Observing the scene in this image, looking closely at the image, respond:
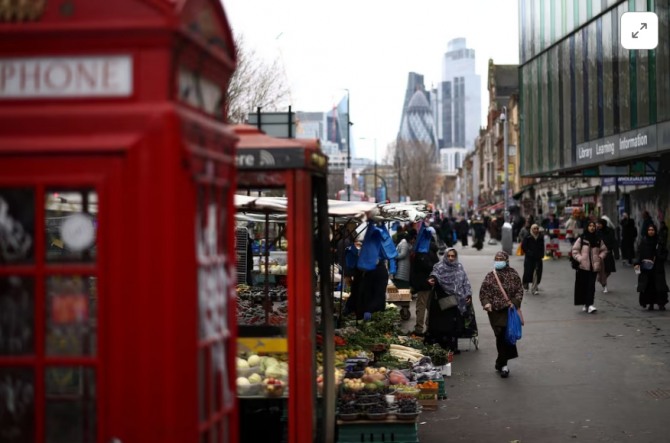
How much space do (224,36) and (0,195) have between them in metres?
1.28

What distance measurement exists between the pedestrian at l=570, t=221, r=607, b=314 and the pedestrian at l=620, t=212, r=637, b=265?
12596 millimetres

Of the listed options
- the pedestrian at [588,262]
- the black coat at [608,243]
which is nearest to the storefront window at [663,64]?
the black coat at [608,243]

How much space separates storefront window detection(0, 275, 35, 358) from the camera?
388 cm

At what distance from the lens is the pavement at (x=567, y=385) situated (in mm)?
10258

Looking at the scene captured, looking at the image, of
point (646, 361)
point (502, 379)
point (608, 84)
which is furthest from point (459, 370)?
point (608, 84)

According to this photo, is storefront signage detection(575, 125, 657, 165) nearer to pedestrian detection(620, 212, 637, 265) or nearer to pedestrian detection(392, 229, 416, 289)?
pedestrian detection(620, 212, 637, 265)

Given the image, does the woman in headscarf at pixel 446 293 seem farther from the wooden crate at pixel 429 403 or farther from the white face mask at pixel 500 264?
the wooden crate at pixel 429 403

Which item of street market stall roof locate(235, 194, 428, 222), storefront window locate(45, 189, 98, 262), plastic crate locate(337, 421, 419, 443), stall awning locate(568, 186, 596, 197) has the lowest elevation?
plastic crate locate(337, 421, 419, 443)

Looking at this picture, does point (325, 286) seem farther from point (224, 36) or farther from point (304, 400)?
point (224, 36)

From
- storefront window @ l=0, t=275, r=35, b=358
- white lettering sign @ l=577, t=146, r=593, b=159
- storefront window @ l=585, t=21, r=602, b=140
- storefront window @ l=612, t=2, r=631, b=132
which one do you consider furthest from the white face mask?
storefront window @ l=585, t=21, r=602, b=140

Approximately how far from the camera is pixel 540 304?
2302 centimetres

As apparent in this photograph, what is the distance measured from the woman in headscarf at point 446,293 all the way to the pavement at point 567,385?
1.69ft

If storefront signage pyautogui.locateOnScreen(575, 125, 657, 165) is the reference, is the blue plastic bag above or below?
below

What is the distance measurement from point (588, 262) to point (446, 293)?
5599 millimetres
